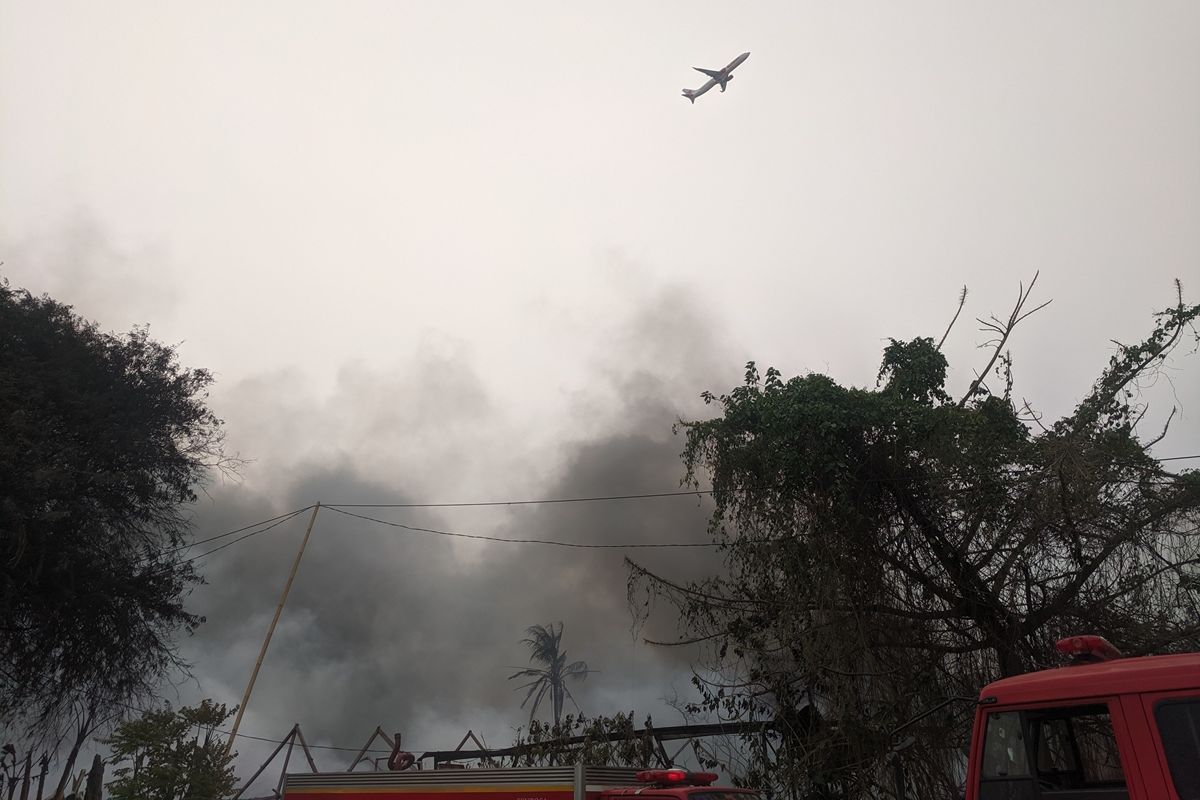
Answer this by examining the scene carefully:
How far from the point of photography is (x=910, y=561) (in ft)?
54.1

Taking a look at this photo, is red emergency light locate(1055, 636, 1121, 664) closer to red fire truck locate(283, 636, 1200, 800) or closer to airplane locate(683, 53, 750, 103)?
red fire truck locate(283, 636, 1200, 800)

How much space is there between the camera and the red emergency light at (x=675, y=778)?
1059 cm

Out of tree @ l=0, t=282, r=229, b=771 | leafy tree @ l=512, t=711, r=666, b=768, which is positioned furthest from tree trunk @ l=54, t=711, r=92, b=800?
leafy tree @ l=512, t=711, r=666, b=768

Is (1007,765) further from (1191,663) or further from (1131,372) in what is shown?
(1131,372)

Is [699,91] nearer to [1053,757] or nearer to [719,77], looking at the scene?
[719,77]

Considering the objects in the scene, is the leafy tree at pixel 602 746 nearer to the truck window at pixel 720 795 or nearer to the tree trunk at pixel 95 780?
the truck window at pixel 720 795

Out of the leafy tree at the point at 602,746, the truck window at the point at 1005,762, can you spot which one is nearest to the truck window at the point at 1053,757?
the truck window at the point at 1005,762

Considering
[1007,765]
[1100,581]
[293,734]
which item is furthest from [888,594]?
[293,734]

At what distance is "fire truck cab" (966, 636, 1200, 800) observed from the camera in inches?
198

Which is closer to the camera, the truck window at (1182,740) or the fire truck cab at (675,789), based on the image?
the truck window at (1182,740)

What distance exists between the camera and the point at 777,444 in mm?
17656

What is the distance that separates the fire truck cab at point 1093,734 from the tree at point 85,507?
1005 inches

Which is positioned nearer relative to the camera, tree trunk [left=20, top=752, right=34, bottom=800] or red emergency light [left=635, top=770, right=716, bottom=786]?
red emergency light [left=635, top=770, right=716, bottom=786]

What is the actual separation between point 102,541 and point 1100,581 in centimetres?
2927
